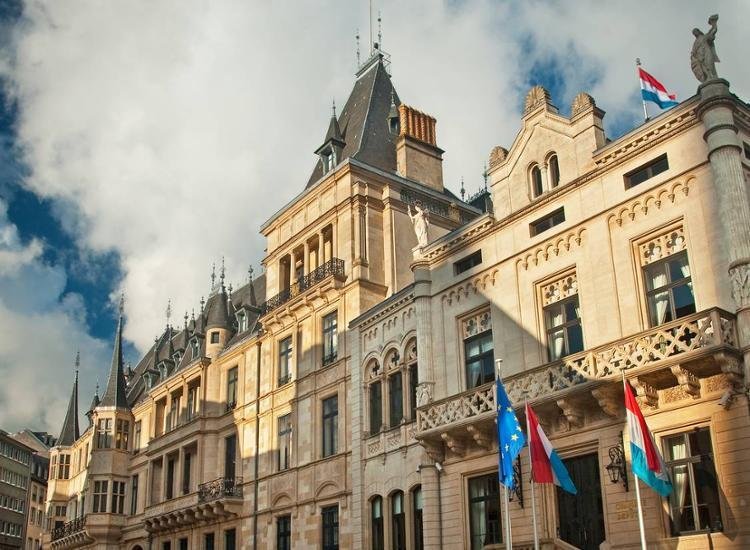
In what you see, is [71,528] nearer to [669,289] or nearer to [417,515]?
[417,515]

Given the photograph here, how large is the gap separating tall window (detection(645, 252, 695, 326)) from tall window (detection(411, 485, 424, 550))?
383 inches

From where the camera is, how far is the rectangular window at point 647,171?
21.1 metres

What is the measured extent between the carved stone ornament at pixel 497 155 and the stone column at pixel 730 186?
681 cm

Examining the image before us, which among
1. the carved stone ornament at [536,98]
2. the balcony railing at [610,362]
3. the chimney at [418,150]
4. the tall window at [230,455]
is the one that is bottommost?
the balcony railing at [610,362]

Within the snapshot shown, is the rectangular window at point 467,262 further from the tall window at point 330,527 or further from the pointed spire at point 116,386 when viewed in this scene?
the pointed spire at point 116,386

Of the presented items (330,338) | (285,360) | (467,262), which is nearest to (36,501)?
(285,360)

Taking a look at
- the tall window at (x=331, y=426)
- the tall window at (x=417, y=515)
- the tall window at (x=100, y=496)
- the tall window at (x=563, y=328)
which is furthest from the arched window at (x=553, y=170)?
the tall window at (x=100, y=496)

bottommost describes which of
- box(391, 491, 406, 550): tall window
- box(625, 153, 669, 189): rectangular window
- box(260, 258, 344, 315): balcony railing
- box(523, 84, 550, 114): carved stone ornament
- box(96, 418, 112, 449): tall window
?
box(391, 491, 406, 550): tall window

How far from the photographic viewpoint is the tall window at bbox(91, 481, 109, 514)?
5025cm

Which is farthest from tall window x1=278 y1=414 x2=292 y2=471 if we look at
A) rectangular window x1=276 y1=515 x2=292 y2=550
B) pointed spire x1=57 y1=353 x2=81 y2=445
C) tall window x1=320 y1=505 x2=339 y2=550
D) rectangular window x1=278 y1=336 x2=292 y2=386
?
pointed spire x1=57 y1=353 x2=81 y2=445

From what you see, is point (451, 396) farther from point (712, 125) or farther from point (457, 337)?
point (712, 125)

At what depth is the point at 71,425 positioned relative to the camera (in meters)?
73.9

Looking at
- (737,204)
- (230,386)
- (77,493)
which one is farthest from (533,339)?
(77,493)

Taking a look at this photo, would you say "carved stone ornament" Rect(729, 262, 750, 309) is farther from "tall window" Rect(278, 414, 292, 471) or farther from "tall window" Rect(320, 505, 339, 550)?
"tall window" Rect(278, 414, 292, 471)
